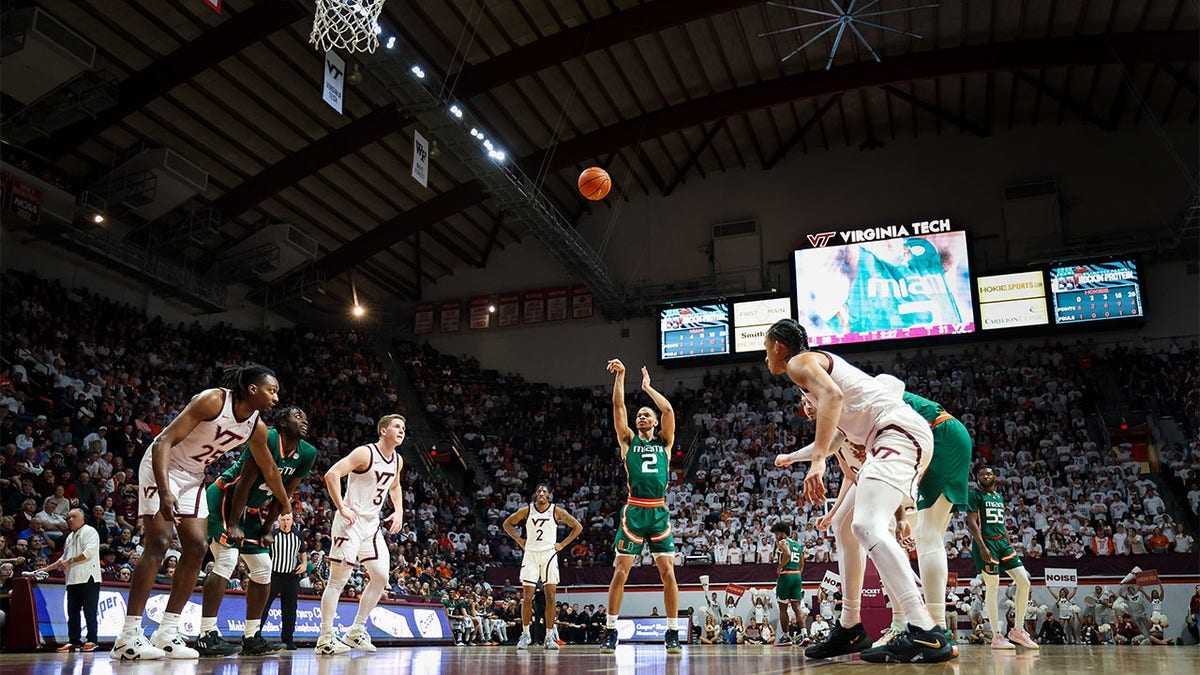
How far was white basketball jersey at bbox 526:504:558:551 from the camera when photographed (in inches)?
453

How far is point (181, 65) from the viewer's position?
19062mm

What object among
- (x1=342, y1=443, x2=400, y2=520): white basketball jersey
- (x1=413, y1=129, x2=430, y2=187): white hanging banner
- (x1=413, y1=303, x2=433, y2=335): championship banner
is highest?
(x1=413, y1=129, x2=430, y2=187): white hanging banner

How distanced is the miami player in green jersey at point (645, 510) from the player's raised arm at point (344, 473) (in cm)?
234

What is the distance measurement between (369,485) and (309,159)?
16.6m

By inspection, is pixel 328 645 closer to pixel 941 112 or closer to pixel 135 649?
pixel 135 649

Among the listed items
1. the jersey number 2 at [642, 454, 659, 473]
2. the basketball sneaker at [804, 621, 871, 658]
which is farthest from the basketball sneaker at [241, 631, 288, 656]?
the basketball sneaker at [804, 621, 871, 658]

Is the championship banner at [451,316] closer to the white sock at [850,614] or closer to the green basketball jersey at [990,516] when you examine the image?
the green basketball jersey at [990,516]

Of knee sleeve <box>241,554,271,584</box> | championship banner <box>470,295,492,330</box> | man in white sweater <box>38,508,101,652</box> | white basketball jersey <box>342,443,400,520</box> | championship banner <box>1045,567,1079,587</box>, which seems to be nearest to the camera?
knee sleeve <box>241,554,271,584</box>

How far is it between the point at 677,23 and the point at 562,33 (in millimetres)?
2779

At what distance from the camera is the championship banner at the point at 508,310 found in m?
30.6

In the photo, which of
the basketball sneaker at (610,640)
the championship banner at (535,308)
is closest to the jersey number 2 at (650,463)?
the basketball sneaker at (610,640)

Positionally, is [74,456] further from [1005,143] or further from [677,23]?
[1005,143]

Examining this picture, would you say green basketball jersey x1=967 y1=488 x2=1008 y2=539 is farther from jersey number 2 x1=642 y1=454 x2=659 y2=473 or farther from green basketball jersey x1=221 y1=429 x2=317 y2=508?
green basketball jersey x1=221 y1=429 x2=317 y2=508

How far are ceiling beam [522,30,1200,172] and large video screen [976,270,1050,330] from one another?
5758mm
